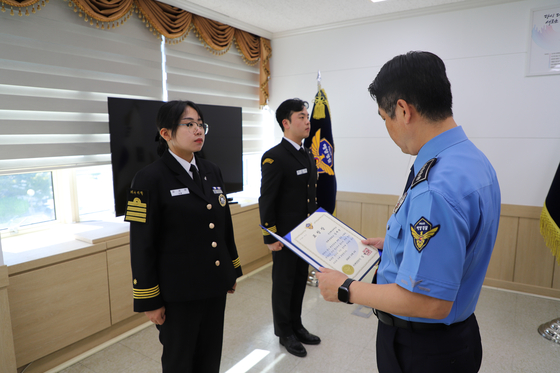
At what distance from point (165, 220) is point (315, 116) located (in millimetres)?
2248

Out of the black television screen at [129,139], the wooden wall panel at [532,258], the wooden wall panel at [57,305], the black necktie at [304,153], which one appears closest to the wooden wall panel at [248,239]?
the black television screen at [129,139]

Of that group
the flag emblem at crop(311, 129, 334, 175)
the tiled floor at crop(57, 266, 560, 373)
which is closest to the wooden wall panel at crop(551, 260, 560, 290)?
the tiled floor at crop(57, 266, 560, 373)

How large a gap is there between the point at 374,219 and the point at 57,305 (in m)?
3.15

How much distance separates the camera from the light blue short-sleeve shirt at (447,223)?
778mm

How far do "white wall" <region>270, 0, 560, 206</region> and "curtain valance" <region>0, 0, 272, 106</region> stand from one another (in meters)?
0.59

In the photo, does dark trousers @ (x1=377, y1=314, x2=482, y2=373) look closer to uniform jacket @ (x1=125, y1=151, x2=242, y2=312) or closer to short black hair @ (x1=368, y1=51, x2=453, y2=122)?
short black hair @ (x1=368, y1=51, x2=453, y2=122)

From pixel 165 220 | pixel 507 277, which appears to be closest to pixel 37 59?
pixel 165 220

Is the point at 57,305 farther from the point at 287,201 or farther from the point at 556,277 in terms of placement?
the point at 556,277

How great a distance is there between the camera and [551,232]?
2865 mm

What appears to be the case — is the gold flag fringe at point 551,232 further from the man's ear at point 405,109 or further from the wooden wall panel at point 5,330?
the wooden wall panel at point 5,330

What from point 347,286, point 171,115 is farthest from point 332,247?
point 171,115

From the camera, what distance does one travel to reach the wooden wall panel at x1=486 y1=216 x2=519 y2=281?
340cm

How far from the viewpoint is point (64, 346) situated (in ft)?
7.43

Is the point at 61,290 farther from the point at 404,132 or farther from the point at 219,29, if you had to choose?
the point at 219,29
